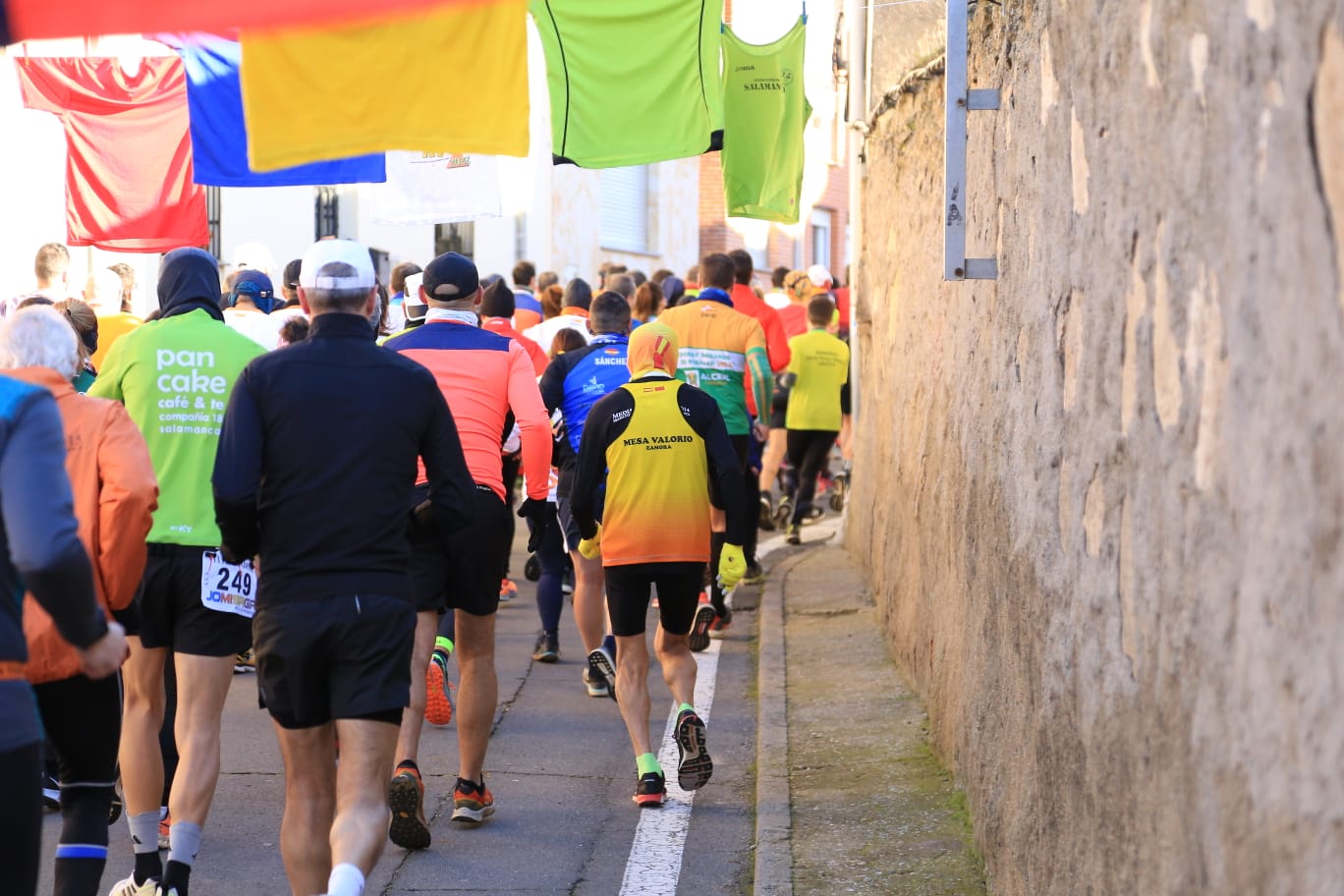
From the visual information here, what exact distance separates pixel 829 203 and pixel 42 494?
3687 centimetres

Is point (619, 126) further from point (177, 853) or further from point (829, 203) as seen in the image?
point (829, 203)

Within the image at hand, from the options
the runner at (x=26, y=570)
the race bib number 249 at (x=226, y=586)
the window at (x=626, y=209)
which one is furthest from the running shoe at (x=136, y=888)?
the window at (x=626, y=209)

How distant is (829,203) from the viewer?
39594mm

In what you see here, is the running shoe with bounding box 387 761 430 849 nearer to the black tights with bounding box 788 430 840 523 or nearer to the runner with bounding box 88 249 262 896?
the runner with bounding box 88 249 262 896

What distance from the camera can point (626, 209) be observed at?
32.3 meters

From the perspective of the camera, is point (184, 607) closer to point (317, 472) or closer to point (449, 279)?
point (317, 472)

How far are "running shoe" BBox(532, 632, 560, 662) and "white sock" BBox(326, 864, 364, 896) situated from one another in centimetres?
539

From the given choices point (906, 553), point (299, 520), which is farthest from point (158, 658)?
point (906, 553)

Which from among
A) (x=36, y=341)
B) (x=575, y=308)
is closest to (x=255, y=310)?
(x=36, y=341)

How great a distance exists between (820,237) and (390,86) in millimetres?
34422

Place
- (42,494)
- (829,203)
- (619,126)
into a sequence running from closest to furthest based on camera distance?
(42,494) → (619,126) → (829,203)

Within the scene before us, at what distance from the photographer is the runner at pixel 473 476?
6.52 metres

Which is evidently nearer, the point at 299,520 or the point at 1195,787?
the point at 1195,787

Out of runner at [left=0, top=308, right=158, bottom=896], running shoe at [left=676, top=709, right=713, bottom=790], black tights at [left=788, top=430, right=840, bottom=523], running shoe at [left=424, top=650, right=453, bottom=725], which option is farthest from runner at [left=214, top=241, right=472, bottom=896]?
black tights at [left=788, top=430, right=840, bottom=523]
